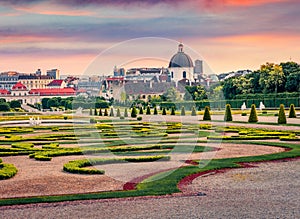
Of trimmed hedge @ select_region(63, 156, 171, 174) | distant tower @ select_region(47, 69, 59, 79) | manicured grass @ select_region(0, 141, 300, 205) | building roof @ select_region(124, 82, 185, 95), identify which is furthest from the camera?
distant tower @ select_region(47, 69, 59, 79)

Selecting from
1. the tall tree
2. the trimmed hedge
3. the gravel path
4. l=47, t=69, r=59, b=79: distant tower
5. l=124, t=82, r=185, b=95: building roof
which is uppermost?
l=47, t=69, r=59, b=79: distant tower

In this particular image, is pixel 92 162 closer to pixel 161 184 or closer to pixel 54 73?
pixel 161 184

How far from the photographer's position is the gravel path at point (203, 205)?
20.9ft

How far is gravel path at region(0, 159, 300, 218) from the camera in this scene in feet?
20.9

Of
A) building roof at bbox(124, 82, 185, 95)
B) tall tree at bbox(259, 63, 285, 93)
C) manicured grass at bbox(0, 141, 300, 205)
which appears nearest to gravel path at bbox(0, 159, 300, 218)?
manicured grass at bbox(0, 141, 300, 205)

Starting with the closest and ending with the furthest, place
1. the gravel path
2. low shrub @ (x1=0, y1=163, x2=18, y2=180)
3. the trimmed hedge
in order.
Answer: the gravel path → low shrub @ (x1=0, y1=163, x2=18, y2=180) → the trimmed hedge

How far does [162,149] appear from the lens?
1323 cm

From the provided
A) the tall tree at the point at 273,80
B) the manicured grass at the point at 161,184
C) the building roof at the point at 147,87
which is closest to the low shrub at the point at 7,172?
the manicured grass at the point at 161,184

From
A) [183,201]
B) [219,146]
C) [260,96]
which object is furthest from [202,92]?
[183,201]

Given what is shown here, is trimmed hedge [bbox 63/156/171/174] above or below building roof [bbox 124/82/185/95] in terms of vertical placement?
below

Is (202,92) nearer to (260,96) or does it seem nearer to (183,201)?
(260,96)

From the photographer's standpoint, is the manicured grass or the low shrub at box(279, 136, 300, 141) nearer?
the manicured grass

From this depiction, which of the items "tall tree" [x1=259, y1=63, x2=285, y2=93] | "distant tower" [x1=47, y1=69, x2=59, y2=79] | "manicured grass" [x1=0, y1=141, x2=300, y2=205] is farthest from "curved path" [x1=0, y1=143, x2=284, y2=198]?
"distant tower" [x1=47, y1=69, x2=59, y2=79]

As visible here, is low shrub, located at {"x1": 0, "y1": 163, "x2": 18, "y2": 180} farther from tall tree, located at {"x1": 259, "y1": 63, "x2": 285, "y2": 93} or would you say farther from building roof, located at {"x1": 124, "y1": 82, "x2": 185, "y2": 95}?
tall tree, located at {"x1": 259, "y1": 63, "x2": 285, "y2": 93}
